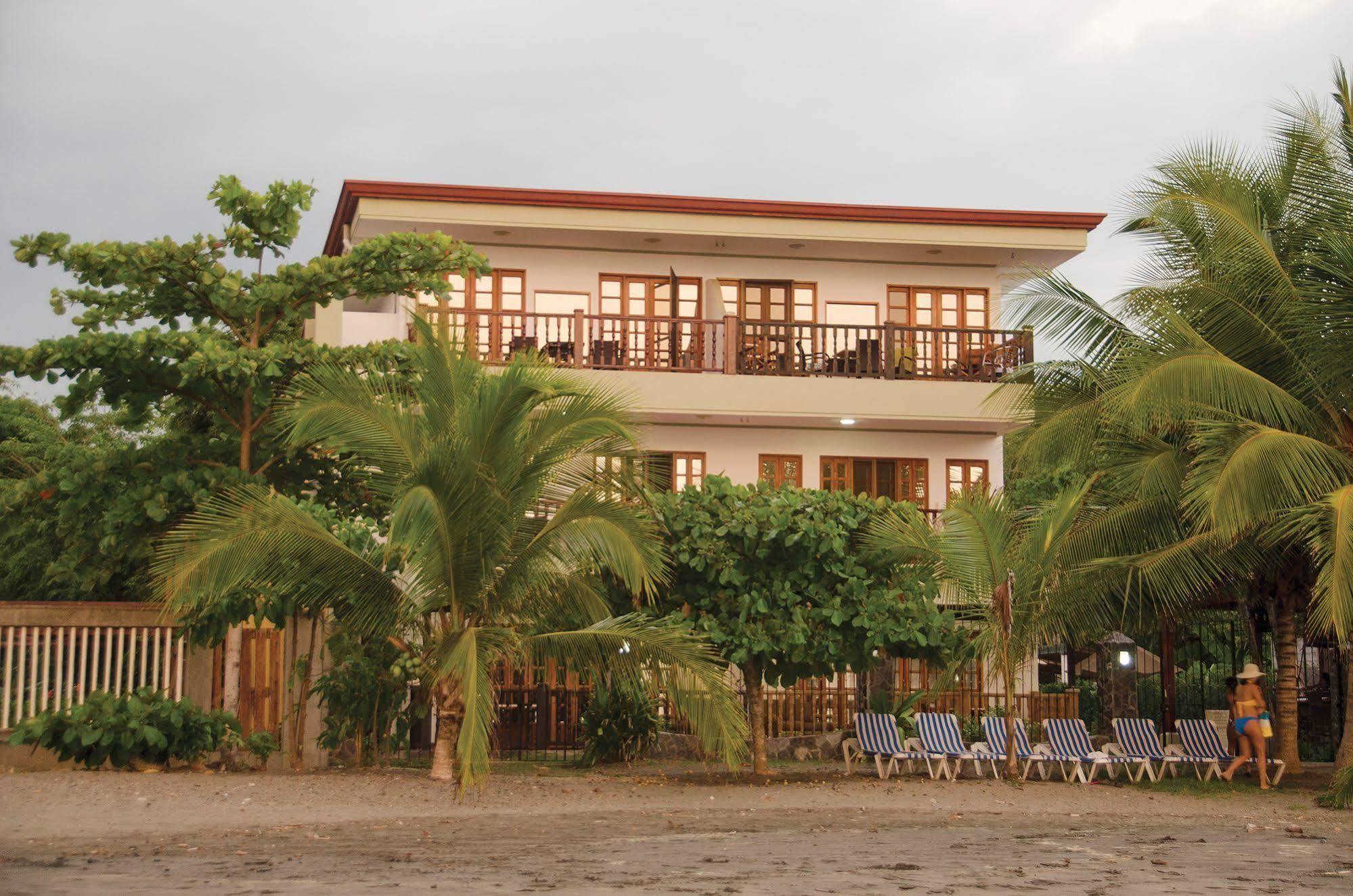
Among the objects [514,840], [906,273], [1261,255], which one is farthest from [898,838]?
[906,273]

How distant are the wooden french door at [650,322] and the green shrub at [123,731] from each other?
9683 millimetres

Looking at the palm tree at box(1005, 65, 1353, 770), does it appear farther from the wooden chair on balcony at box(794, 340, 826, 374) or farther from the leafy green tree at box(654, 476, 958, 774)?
the wooden chair on balcony at box(794, 340, 826, 374)

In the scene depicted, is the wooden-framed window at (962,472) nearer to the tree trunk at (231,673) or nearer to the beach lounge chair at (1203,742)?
the beach lounge chair at (1203,742)

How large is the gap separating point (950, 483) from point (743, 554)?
34.1ft

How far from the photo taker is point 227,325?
16.0 m

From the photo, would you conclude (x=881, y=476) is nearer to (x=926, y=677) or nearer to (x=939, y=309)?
(x=939, y=309)

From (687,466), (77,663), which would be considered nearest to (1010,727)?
(687,466)

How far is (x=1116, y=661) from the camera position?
20469 millimetres

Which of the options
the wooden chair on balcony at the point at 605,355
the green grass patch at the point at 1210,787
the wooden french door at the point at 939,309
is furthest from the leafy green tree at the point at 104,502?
the wooden french door at the point at 939,309

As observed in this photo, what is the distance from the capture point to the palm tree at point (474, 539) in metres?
12.6

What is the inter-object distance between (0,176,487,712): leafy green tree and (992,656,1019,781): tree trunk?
24.0ft

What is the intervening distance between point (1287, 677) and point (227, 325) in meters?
12.8

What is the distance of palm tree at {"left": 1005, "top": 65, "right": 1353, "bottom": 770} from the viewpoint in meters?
14.5

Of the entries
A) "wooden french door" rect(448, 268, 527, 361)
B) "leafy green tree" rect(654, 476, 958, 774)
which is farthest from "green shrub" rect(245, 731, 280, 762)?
"wooden french door" rect(448, 268, 527, 361)
